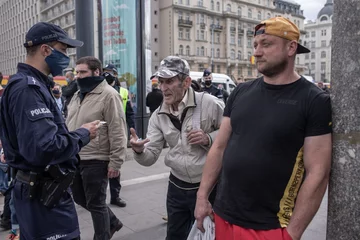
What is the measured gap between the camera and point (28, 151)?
2.15 m

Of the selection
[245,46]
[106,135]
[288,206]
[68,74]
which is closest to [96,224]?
[106,135]

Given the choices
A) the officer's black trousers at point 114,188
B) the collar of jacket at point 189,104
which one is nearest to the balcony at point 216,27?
the officer's black trousers at point 114,188

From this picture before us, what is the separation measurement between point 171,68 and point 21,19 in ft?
324

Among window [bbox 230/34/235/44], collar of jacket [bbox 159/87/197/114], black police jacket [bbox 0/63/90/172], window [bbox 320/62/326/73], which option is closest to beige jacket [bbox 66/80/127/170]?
collar of jacket [bbox 159/87/197/114]

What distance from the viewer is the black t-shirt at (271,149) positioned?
174 centimetres

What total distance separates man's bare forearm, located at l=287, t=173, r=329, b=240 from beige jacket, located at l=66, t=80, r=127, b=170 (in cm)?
221

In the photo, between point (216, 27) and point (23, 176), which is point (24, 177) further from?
point (216, 27)

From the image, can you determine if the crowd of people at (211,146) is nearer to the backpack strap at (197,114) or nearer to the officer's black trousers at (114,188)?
the backpack strap at (197,114)

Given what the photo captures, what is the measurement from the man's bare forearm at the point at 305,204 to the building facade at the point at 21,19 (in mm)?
70417

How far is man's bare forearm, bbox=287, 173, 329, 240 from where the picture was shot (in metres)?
1.69

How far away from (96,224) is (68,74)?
5514mm

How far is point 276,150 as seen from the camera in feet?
5.87

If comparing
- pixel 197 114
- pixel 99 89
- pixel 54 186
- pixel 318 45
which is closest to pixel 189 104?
pixel 197 114

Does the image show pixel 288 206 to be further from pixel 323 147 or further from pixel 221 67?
pixel 221 67
